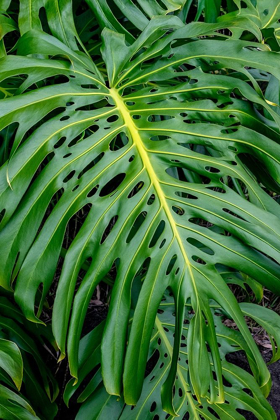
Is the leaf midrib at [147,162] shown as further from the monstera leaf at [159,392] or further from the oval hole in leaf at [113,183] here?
the oval hole in leaf at [113,183]

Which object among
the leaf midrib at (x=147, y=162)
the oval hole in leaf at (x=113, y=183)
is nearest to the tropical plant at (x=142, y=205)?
the leaf midrib at (x=147, y=162)

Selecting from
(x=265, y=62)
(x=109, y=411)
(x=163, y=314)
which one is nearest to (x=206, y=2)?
(x=265, y=62)

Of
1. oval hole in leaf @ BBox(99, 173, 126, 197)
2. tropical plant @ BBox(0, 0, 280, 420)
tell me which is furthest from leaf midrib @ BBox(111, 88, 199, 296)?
oval hole in leaf @ BBox(99, 173, 126, 197)

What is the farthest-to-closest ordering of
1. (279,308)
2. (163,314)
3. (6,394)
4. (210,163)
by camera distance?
(279,308) → (163,314) → (210,163) → (6,394)

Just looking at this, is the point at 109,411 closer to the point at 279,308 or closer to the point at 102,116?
the point at 102,116

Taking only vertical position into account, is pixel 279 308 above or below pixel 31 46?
above

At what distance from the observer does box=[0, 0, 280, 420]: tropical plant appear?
2.93 ft

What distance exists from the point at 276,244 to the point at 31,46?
634mm

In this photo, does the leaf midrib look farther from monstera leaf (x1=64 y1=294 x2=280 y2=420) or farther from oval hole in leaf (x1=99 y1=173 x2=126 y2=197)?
oval hole in leaf (x1=99 y1=173 x2=126 y2=197)

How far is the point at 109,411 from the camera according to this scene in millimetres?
1084

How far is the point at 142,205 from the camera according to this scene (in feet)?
3.24

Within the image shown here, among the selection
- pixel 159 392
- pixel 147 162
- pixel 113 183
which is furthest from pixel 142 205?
pixel 113 183

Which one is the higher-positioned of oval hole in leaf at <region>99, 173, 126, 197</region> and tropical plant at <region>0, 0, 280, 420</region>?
oval hole in leaf at <region>99, 173, 126, 197</region>

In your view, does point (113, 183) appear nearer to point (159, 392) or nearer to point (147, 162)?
point (147, 162)
